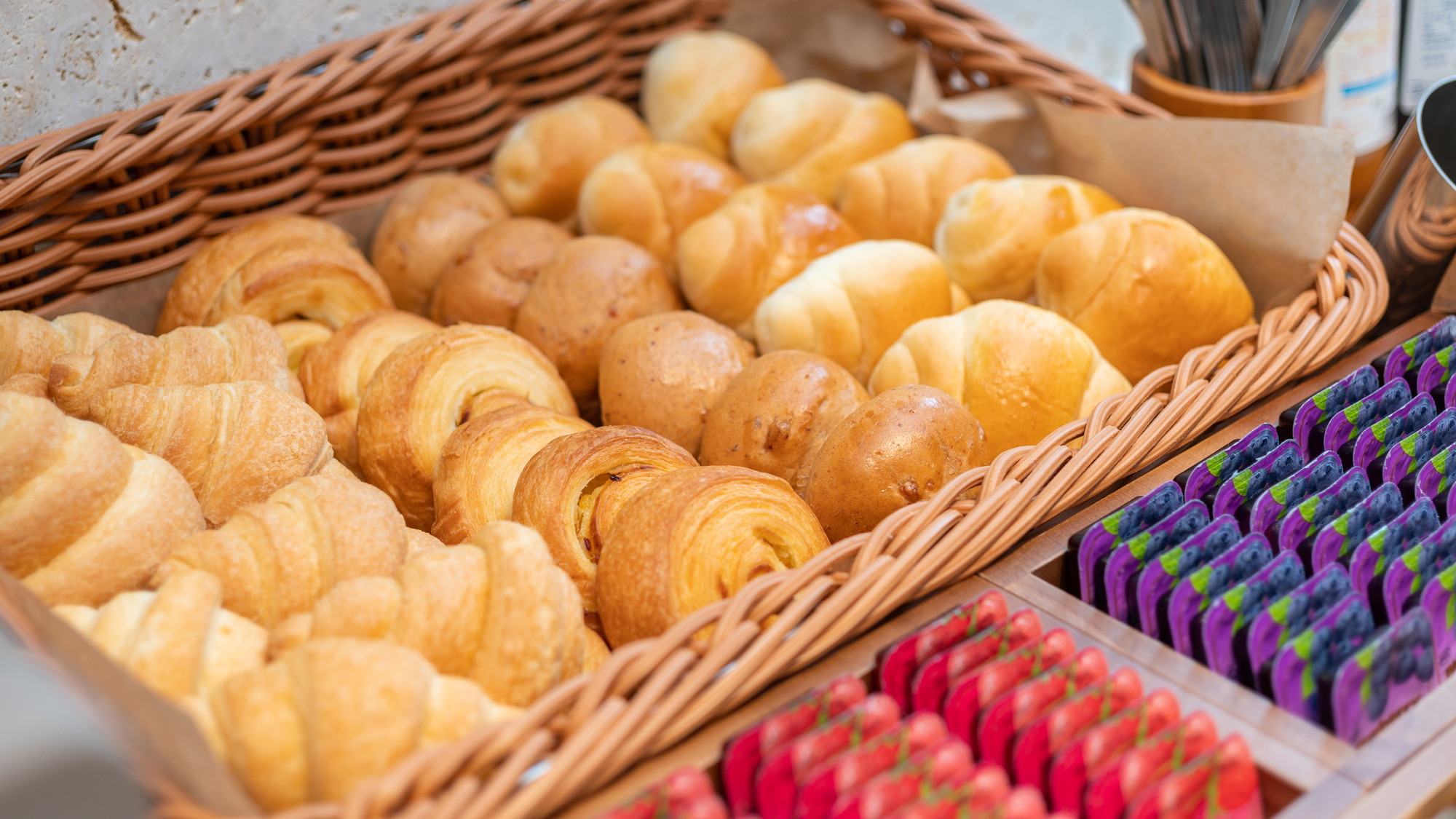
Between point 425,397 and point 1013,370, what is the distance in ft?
2.53

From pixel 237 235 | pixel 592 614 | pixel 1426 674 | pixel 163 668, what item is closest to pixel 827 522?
pixel 592 614

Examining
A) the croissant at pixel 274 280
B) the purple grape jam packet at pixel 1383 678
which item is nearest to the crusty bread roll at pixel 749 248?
the croissant at pixel 274 280

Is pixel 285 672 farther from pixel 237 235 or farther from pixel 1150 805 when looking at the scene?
pixel 237 235

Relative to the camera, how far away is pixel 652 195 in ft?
5.98

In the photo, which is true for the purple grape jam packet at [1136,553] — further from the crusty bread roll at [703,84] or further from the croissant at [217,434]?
the crusty bread roll at [703,84]

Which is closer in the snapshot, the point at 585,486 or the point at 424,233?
the point at 585,486

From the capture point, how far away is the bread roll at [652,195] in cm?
181

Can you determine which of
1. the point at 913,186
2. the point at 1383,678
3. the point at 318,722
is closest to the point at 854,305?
the point at 913,186

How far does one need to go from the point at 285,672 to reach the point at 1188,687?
79 cm

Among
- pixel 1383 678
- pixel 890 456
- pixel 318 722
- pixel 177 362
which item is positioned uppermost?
pixel 177 362

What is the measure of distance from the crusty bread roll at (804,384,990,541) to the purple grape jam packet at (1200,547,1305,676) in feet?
1.08

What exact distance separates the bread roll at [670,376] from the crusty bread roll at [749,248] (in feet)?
0.50

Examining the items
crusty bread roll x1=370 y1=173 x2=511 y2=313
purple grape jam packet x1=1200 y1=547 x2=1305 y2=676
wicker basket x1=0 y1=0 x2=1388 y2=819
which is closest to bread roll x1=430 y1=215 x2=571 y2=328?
crusty bread roll x1=370 y1=173 x2=511 y2=313

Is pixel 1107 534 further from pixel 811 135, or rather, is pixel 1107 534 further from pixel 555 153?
pixel 555 153
